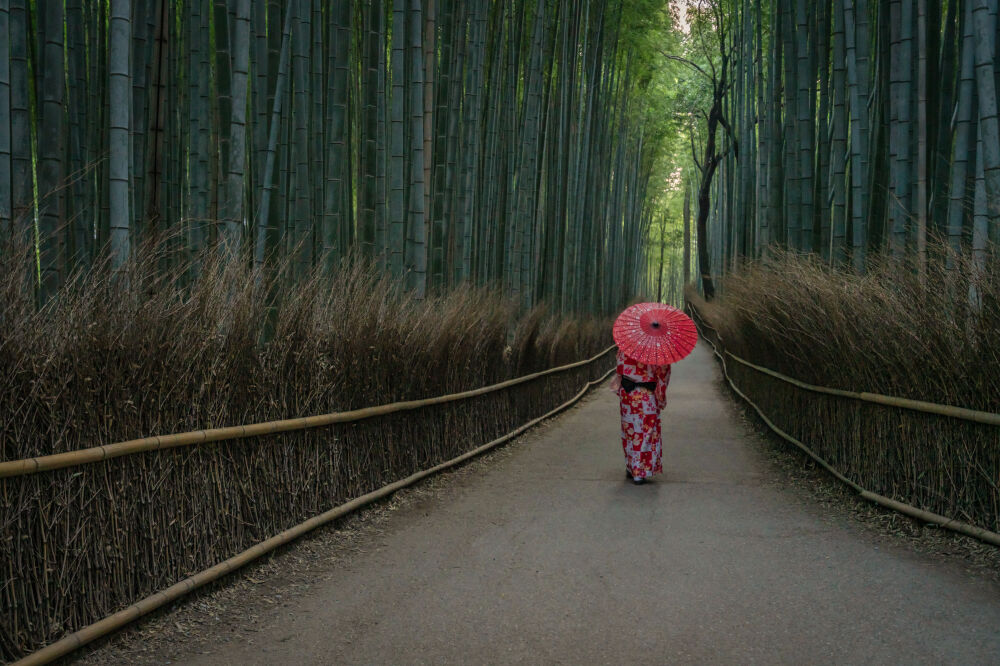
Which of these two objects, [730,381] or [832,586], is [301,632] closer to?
[832,586]

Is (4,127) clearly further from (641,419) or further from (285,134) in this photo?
(641,419)

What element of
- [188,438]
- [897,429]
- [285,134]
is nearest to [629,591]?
[188,438]

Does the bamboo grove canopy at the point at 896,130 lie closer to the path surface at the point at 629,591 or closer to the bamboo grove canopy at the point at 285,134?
the path surface at the point at 629,591

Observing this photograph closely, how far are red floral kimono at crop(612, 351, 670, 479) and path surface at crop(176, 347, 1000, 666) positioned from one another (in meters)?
0.39

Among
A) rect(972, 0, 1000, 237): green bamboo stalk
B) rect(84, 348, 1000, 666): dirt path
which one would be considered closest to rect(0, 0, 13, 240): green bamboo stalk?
rect(84, 348, 1000, 666): dirt path

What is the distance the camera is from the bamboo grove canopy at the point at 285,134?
3.95 metres

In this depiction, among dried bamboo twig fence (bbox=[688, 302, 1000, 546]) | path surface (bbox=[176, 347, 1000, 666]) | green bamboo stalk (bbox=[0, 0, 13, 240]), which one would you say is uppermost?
green bamboo stalk (bbox=[0, 0, 13, 240])

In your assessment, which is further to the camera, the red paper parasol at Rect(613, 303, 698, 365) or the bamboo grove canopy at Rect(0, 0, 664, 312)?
the red paper parasol at Rect(613, 303, 698, 365)

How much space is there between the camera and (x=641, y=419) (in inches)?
239

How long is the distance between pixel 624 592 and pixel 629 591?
0.9 inches

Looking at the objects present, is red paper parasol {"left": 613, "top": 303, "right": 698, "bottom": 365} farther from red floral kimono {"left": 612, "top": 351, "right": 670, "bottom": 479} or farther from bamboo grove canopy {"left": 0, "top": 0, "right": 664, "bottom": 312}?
bamboo grove canopy {"left": 0, "top": 0, "right": 664, "bottom": 312}

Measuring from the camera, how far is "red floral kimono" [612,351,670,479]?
19.9 feet

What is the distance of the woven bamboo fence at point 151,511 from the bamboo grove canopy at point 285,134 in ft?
2.49

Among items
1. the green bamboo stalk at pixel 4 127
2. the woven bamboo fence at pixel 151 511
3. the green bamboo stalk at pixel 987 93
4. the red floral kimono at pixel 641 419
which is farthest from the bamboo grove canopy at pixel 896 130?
the green bamboo stalk at pixel 4 127
